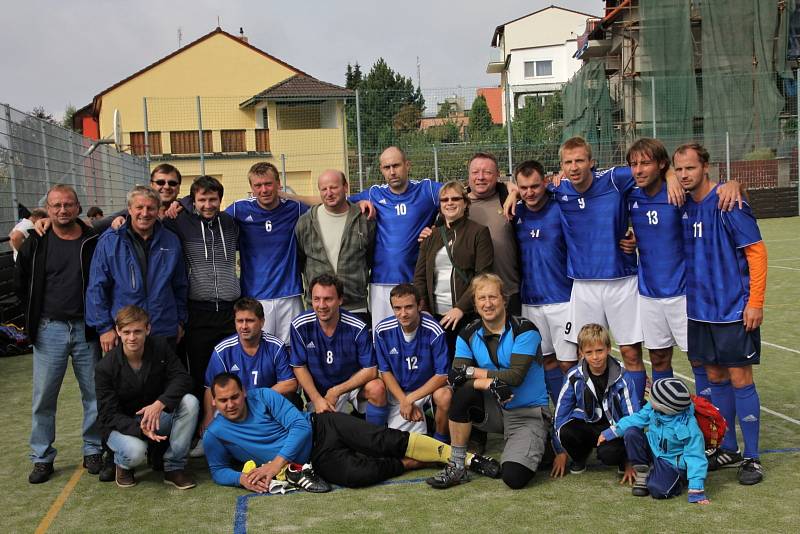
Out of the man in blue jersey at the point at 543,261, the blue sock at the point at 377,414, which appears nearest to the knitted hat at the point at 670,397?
the man in blue jersey at the point at 543,261

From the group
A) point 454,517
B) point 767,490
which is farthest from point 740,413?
point 454,517

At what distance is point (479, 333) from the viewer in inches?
201

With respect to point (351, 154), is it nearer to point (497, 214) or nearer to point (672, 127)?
point (672, 127)

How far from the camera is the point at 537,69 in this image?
5612 cm

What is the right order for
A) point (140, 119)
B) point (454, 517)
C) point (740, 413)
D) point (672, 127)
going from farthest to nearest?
1. point (140, 119)
2. point (672, 127)
3. point (740, 413)
4. point (454, 517)

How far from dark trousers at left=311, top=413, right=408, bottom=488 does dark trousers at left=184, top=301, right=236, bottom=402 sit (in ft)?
3.26

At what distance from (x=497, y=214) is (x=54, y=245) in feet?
9.40

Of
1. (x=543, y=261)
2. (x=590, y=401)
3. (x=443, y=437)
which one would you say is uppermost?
(x=543, y=261)

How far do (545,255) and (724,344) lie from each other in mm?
1315

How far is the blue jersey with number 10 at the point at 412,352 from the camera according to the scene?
5.48 metres

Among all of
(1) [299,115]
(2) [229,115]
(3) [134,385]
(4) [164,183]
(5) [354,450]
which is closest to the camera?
(3) [134,385]

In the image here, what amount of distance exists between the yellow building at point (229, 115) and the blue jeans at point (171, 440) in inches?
548

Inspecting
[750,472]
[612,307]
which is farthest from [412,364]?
[750,472]

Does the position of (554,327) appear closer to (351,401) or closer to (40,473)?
(351,401)
